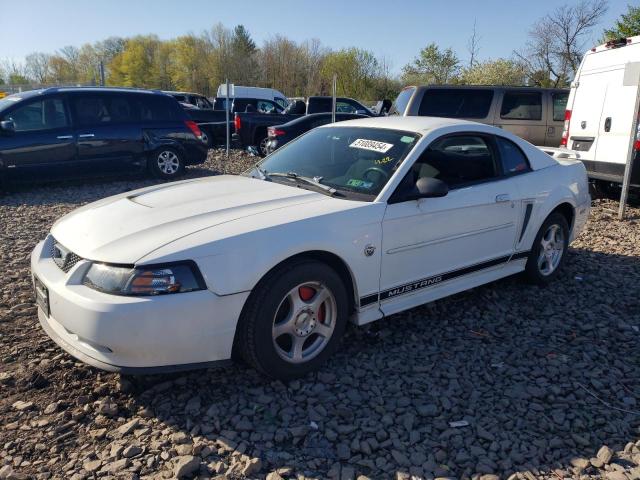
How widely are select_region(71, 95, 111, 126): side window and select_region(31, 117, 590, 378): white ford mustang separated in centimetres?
588

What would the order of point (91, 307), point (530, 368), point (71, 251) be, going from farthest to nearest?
point (530, 368) → point (71, 251) → point (91, 307)

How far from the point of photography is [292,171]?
13.0 feet

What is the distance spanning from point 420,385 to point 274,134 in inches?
367

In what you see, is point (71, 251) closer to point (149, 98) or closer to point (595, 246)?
point (595, 246)

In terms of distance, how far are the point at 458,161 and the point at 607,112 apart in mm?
4943

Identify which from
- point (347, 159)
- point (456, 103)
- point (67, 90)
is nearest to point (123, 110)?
point (67, 90)

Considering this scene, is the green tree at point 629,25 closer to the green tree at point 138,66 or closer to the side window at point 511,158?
the side window at point 511,158

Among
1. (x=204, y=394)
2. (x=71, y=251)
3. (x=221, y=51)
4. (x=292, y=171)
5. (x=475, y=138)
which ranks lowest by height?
(x=204, y=394)

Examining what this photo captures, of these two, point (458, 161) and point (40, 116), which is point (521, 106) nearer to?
point (458, 161)

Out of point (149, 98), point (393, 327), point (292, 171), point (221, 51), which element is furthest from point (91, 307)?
point (221, 51)

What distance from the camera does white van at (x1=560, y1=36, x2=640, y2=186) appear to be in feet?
23.8

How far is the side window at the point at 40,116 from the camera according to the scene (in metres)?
8.31

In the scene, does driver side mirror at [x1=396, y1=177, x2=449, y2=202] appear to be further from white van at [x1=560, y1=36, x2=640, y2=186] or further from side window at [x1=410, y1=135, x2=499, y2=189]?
white van at [x1=560, y1=36, x2=640, y2=186]

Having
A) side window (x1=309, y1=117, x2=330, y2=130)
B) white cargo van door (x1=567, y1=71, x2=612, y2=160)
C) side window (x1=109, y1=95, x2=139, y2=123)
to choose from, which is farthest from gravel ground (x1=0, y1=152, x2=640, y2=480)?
side window (x1=309, y1=117, x2=330, y2=130)
